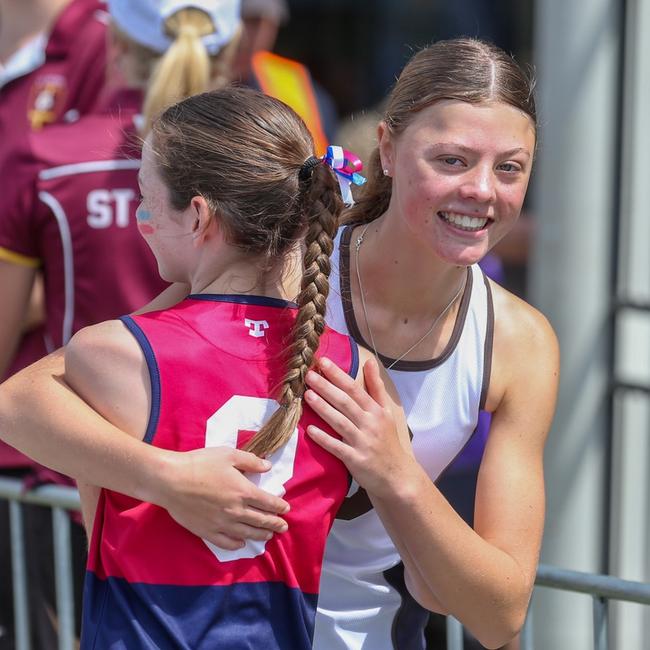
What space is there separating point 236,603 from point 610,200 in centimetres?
221

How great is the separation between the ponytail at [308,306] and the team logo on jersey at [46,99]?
1.47m

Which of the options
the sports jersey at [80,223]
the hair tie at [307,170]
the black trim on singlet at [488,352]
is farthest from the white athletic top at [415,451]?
the sports jersey at [80,223]

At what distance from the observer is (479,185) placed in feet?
5.84

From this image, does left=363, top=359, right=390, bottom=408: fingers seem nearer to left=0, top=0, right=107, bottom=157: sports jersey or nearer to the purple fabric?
the purple fabric

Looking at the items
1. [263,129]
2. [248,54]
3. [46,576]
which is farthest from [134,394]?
[248,54]

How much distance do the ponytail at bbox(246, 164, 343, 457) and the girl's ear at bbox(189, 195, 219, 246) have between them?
0.45 ft

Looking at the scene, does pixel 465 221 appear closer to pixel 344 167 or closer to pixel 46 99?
pixel 344 167

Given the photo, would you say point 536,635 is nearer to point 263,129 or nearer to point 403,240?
point 403,240

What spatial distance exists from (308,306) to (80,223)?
1000 mm

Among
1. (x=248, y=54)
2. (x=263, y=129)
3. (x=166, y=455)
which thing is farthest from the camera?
(x=248, y=54)

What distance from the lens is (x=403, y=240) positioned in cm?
196

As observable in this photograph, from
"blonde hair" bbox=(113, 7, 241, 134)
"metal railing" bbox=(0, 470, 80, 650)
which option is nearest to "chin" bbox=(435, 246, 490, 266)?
"blonde hair" bbox=(113, 7, 241, 134)

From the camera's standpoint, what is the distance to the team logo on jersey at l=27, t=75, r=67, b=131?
120 inches

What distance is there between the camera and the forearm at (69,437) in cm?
159
